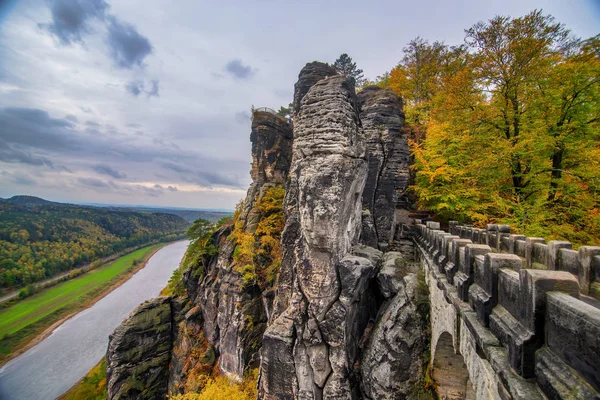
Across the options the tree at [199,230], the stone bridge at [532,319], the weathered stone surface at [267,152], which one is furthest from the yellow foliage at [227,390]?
the weathered stone surface at [267,152]

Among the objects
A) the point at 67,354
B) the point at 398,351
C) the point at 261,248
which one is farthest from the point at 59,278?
the point at 398,351

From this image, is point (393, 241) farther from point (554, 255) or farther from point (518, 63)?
point (554, 255)

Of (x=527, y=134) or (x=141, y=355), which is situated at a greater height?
(x=527, y=134)

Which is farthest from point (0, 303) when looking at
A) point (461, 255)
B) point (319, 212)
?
point (461, 255)

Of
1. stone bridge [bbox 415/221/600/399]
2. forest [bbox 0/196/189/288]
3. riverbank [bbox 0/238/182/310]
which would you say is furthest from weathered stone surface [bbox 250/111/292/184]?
forest [bbox 0/196/189/288]

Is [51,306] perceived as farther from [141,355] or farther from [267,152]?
[267,152]

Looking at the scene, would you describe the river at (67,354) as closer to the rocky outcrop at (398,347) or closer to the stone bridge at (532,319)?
the rocky outcrop at (398,347)

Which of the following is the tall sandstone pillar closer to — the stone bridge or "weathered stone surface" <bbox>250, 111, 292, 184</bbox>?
the stone bridge
